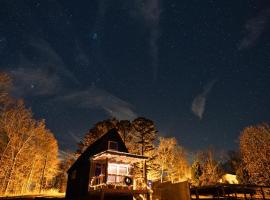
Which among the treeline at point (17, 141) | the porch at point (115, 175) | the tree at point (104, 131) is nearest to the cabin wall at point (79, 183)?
the porch at point (115, 175)

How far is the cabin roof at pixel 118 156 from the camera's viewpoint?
1909cm

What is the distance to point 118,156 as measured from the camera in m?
20.1

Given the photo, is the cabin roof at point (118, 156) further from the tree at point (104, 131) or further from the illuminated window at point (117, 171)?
the tree at point (104, 131)

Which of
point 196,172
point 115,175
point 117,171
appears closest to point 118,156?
point 115,175

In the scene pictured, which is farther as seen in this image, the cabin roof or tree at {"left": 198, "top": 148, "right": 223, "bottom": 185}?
tree at {"left": 198, "top": 148, "right": 223, "bottom": 185}

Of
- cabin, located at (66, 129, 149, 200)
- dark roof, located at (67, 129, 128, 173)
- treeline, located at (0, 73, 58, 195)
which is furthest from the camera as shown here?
treeline, located at (0, 73, 58, 195)

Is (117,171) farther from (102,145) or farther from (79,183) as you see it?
(79,183)

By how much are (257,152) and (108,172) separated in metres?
23.7

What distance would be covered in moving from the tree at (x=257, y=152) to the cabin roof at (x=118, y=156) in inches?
810

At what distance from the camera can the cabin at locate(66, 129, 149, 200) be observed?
1908cm

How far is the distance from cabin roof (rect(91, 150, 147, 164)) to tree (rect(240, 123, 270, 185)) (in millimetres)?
20579

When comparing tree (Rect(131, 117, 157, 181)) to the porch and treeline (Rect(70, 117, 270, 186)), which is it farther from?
the porch

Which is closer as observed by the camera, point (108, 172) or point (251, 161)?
point (108, 172)

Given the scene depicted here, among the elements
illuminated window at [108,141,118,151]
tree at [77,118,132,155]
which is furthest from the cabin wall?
tree at [77,118,132,155]
